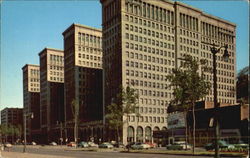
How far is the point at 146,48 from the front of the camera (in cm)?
13138

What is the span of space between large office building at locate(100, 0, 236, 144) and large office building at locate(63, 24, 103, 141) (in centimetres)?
2659

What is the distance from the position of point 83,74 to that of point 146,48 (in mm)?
40497

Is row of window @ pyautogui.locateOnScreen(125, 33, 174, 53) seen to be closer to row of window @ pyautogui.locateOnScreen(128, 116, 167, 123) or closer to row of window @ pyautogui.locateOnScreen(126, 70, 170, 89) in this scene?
row of window @ pyautogui.locateOnScreen(126, 70, 170, 89)

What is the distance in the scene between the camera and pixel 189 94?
174ft

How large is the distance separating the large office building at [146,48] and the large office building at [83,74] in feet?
87.2

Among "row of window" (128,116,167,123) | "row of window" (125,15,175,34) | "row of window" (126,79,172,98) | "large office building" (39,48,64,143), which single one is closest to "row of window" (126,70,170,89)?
"row of window" (126,79,172,98)

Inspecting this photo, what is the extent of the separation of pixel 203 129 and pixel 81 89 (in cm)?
8539

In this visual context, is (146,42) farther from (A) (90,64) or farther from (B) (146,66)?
(A) (90,64)

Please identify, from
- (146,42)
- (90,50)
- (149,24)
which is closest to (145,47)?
(146,42)

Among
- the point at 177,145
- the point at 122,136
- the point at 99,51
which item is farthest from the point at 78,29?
the point at 177,145

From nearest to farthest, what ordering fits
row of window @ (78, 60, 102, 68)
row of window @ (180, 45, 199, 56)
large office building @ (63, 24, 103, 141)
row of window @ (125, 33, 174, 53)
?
row of window @ (125, 33, 174, 53)
row of window @ (180, 45, 199, 56)
large office building @ (63, 24, 103, 141)
row of window @ (78, 60, 102, 68)

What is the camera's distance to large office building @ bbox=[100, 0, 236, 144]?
126 meters

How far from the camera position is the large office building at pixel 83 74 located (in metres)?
159

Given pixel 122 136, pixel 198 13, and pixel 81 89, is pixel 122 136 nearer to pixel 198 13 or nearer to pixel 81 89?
pixel 81 89
